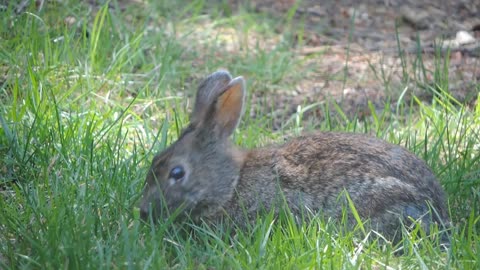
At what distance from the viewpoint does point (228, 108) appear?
17.1ft

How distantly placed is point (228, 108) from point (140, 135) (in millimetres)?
1086

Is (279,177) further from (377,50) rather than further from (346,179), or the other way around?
(377,50)

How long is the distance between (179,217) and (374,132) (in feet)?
6.30

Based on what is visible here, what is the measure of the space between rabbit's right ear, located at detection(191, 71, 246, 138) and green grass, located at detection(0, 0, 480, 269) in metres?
0.44

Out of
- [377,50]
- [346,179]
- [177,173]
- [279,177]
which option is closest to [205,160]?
[177,173]

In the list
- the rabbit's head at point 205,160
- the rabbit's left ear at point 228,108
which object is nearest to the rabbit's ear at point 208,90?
the rabbit's head at point 205,160

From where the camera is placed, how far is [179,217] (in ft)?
16.5

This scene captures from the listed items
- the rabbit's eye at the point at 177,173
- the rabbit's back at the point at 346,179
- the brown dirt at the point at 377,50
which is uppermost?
the rabbit's eye at the point at 177,173

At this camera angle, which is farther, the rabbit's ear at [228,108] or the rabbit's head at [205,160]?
the rabbit's ear at [228,108]

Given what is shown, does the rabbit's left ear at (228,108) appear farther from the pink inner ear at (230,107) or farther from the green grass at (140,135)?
the green grass at (140,135)

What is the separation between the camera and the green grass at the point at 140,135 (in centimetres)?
420

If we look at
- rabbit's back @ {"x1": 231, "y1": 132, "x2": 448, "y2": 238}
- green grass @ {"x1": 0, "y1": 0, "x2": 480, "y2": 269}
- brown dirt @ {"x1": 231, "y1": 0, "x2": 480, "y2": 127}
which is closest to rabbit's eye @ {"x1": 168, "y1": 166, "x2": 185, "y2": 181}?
green grass @ {"x1": 0, "y1": 0, "x2": 480, "y2": 269}

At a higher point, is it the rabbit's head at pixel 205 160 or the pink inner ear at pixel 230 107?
the pink inner ear at pixel 230 107

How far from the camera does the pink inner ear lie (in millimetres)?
5164
